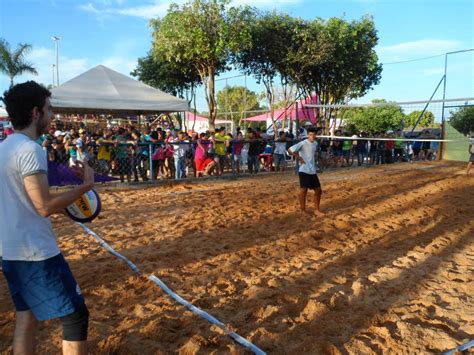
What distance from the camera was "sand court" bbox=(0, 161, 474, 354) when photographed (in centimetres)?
307

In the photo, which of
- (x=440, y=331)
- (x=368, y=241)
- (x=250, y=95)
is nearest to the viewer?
(x=440, y=331)

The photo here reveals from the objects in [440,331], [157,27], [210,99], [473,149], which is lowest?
[440,331]

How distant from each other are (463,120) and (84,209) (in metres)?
20.3

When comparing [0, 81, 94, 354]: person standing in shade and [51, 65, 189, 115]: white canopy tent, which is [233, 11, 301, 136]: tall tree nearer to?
[51, 65, 189, 115]: white canopy tent

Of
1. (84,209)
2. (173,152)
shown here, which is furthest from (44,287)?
(173,152)

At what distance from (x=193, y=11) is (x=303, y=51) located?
16.3ft

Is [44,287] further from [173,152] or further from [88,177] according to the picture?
[173,152]

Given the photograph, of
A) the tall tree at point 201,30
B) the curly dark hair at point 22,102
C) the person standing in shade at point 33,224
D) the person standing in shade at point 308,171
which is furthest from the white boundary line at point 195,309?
the tall tree at point 201,30

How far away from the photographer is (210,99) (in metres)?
18.1

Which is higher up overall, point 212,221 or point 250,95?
point 250,95

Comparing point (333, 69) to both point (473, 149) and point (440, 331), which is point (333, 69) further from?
point (440, 331)

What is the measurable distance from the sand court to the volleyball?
96 centimetres

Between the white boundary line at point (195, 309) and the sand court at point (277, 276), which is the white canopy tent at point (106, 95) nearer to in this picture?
the sand court at point (277, 276)

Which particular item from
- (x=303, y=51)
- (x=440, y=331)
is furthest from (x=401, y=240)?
(x=303, y=51)
